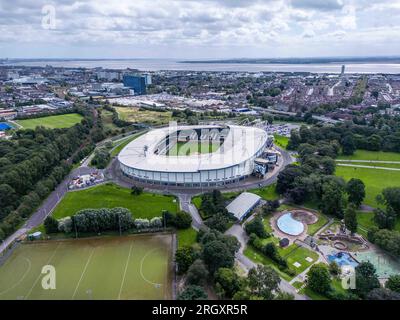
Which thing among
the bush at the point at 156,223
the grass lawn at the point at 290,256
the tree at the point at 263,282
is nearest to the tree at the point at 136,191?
the bush at the point at 156,223

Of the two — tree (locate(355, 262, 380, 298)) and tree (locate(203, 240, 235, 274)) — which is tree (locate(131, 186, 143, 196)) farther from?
tree (locate(355, 262, 380, 298))

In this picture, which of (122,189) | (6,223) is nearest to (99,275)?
(6,223)

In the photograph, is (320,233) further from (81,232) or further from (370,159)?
(370,159)

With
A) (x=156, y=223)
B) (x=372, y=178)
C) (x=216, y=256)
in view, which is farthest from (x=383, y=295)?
(x=372, y=178)

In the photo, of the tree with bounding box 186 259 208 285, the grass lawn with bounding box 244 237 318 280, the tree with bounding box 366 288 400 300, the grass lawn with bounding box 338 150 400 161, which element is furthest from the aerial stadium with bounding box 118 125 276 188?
the tree with bounding box 366 288 400 300

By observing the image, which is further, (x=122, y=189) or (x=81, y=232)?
(x=122, y=189)
